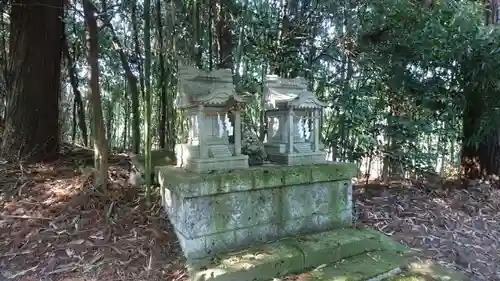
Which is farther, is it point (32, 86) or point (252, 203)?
point (32, 86)

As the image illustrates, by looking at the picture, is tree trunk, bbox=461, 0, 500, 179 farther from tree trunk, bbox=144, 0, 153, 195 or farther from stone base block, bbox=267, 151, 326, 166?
tree trunk, bbox=144, 0, 153, 195

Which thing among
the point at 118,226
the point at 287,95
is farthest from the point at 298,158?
the point at 118,226

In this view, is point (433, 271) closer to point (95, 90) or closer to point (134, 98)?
point (95, 90)

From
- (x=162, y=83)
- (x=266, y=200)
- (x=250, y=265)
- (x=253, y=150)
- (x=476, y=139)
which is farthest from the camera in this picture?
(x=476, y=139)

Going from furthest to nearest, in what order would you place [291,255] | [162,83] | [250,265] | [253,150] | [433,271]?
[162,83]
[253,150]
[433,271]
[291,255]
[250,265]

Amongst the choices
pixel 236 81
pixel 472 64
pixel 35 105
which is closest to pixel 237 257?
pixel 236 81

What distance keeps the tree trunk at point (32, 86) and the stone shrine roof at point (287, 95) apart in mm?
2362

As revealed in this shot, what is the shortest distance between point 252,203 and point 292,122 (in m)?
0.78

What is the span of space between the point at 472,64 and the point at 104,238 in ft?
12.4

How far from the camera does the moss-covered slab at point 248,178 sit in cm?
231

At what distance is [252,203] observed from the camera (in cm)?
258

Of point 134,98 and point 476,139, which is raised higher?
point 134,98

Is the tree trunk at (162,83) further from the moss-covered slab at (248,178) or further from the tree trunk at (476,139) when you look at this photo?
the tree trunk at (476,139)

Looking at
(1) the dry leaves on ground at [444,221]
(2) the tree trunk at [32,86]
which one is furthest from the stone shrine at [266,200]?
(2) the tree trunk at [32,86]
